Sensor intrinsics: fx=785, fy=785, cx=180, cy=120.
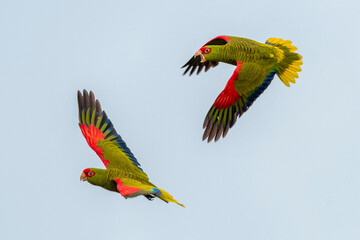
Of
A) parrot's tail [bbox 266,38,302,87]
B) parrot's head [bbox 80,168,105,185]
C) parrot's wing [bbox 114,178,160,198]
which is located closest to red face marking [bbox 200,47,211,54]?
parrot's tail [bbox 266,38,302,87]

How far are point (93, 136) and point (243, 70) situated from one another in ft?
15.7

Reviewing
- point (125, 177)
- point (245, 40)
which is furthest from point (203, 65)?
point (125, 177)

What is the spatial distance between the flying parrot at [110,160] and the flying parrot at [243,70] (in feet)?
7.85

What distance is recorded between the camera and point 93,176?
66.4ft

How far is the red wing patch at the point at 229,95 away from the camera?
20.8 m

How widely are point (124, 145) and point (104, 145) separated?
0.59 m

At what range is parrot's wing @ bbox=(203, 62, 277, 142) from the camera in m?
20.8

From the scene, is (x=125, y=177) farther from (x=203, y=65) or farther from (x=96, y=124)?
(x=203, y=65)

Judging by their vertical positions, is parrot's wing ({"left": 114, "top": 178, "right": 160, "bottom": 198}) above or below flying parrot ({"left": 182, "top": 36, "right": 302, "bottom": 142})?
below

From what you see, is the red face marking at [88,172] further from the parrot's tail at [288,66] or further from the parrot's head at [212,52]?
the parrot's tail at [288,66]

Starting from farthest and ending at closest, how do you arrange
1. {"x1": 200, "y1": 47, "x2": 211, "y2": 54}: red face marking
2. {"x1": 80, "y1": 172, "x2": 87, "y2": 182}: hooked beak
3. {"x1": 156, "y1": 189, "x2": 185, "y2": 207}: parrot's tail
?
1. {"x1": 200, "y1": 47, "x2": 211, "y2": 54}: red face marking
2. {"x1": 80, "y1": 172, "x2": 87, "y2": 182}: hooked beak
3. {"x1": 156, "y1": 189, "x2": 185, "y2": 207}: parrot's tail

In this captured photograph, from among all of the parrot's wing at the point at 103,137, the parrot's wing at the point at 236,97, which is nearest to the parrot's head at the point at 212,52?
the parrot's wing at the point at 236,97

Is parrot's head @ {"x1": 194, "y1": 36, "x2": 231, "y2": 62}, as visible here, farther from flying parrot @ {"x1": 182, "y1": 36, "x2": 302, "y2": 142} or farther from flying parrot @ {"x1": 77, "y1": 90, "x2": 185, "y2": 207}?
flying parrot @ {"x1": 77, "y1": 90, "x2": 185, "y2": 207}

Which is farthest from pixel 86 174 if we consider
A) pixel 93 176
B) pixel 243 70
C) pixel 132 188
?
pixel 243 70
